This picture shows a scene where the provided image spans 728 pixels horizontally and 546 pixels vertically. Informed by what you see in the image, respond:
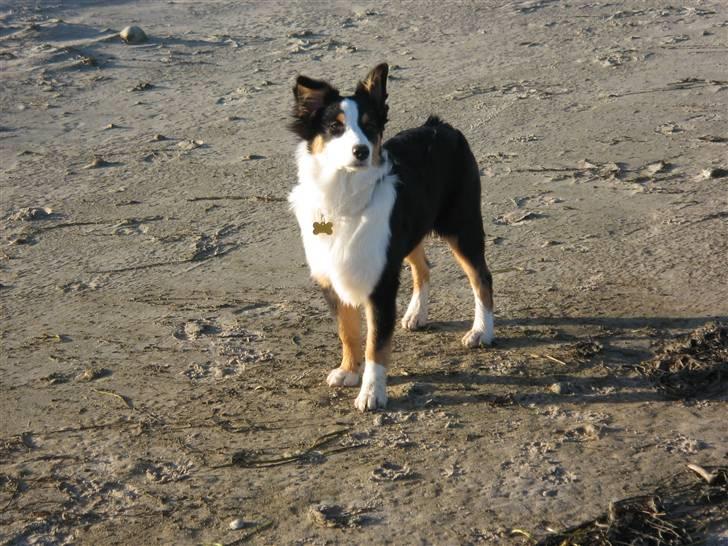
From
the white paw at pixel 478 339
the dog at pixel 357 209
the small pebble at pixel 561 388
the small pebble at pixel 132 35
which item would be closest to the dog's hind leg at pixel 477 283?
the white paw at pixel 478 339

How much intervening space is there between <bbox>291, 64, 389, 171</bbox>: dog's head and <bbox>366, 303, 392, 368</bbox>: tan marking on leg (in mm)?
855

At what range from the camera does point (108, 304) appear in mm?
6988

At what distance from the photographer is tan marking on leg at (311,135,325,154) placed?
18.1ft

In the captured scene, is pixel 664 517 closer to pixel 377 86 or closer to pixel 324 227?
pixel 324 227

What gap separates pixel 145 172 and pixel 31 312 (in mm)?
2824

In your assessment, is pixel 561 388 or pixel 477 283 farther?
pixel 477 283

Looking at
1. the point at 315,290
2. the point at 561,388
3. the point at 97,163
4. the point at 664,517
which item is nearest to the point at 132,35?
the point at 97,163

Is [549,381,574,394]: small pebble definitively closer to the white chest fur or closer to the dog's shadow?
the dog's shadow

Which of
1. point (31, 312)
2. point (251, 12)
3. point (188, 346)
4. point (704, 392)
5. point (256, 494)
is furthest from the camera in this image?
point (251, 12)

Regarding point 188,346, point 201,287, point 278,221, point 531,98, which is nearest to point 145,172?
point 278,221

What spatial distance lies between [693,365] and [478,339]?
1.31 m

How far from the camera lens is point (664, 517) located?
4.37 metres

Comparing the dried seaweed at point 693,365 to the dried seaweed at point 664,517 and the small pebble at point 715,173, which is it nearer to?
the dried seaweed at point 664,517

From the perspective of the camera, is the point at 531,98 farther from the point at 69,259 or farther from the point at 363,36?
the point at 69,259
